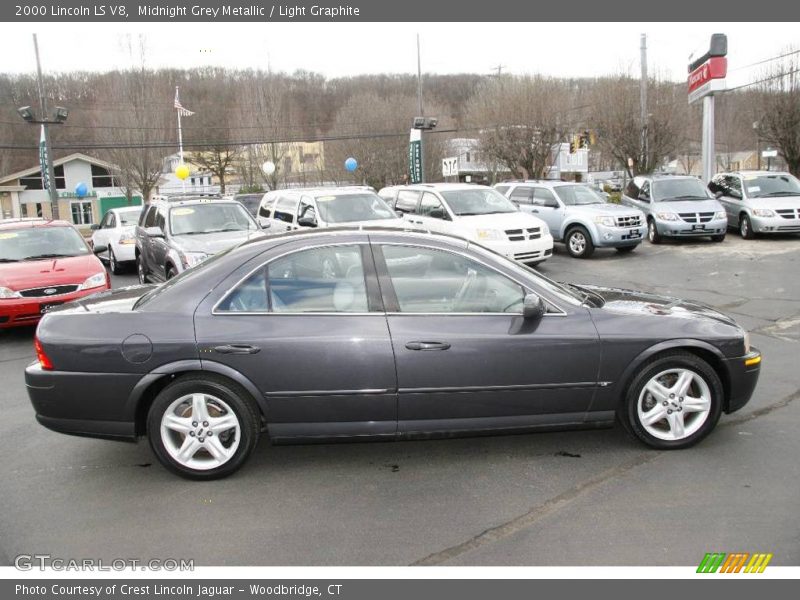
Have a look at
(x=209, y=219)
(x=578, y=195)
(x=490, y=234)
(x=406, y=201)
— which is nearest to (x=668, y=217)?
(x=578, y=195)

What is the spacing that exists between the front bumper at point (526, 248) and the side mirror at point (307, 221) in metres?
3.17

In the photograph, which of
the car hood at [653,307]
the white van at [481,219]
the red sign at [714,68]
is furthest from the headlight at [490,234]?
the red sign at [714,68]

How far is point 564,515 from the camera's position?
3.68 m

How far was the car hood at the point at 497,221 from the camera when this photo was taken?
504 inches

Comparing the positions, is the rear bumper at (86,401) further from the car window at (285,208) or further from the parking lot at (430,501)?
the car window at (285,208)

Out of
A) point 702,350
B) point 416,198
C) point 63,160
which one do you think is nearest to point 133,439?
point 702,350

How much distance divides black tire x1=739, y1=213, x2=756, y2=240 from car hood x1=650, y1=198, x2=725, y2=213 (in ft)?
3.11

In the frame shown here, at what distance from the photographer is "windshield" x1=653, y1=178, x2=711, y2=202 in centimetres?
1683

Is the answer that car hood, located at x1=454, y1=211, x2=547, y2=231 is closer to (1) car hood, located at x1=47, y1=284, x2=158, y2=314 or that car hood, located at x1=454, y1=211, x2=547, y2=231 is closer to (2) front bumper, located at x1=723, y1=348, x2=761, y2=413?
(2) front bumper, located at x1=723, y1=348, x2=761, y2=413

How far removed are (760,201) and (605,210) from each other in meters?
4.67

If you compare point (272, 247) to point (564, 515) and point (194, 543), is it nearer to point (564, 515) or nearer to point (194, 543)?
point (194, 543)

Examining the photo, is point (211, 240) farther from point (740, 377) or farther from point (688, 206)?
point (688, 206)

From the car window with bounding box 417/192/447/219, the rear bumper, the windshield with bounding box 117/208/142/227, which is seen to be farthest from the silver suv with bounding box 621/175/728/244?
the rear bumper

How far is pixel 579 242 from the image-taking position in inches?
599
